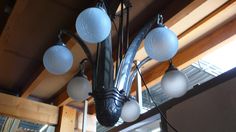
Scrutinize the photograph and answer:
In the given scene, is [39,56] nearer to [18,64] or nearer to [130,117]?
[18,64]

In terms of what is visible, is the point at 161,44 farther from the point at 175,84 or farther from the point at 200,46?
the point at 200,46

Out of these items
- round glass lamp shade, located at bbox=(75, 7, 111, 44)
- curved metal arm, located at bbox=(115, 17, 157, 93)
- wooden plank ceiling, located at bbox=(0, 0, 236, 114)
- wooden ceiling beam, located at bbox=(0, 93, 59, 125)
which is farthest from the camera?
wooden ceiling beam, located at bbox=(0, 93, 59, 125)

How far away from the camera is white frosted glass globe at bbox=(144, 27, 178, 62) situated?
117 cm

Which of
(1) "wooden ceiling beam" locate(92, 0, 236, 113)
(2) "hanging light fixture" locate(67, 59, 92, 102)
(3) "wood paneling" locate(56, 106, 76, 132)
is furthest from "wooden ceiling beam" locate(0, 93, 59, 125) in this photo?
(2) "hanging light fixture" locate(67, 59, 92, 102)

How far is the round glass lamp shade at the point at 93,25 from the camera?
3.58 ft

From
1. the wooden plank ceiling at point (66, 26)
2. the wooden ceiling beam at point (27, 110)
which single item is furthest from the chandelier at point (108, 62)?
the wooden ceiling beam at point (27, 110)

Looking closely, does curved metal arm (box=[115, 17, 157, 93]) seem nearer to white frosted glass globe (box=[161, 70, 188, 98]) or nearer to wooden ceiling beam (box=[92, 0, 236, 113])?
white frosted glass globe (box=[161, 70, 188, 98])

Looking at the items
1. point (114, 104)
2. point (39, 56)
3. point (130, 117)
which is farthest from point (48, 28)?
point (114, 104)

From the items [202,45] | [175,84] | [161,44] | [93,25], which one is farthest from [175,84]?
[202,45]

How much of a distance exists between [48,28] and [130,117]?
1.04 m

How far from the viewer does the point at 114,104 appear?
3.83 ft

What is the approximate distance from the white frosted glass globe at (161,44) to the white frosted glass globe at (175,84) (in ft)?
0.54

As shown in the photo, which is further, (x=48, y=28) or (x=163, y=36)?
(x=48, y=28)

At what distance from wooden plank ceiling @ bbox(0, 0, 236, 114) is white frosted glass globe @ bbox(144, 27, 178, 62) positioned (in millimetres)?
627
